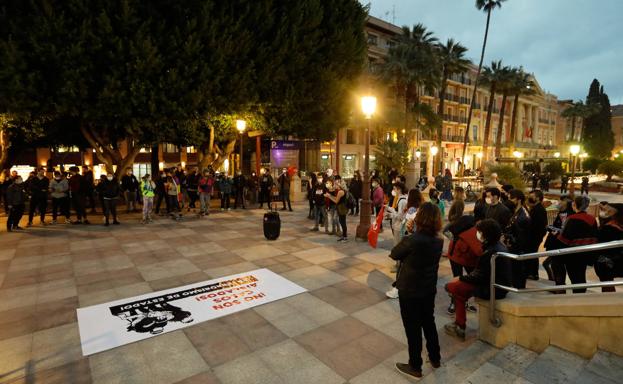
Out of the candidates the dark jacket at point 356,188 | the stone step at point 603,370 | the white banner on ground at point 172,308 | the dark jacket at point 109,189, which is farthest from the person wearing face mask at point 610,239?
the dark jacket at point 109,189

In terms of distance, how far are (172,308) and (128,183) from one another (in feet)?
34.6

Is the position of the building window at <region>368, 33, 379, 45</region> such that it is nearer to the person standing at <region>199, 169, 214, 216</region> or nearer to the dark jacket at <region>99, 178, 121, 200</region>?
the person standing at <region>199, 169, 214, 216</region>

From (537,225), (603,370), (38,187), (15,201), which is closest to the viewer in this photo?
(603,370)

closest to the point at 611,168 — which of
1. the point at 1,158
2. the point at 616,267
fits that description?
the point at 616,267

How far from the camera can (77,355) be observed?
4484mm

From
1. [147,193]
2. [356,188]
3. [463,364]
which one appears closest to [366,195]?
[356,188]

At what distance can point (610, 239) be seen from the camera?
509 cm

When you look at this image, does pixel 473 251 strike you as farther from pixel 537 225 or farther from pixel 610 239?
pixel 537 225

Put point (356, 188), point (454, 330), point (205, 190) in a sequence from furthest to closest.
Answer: point (205, 190), point (356, 188), point (454, 330)

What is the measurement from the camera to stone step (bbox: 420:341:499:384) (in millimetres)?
3906

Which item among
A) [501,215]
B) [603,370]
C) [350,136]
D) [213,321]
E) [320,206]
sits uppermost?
[350,136]

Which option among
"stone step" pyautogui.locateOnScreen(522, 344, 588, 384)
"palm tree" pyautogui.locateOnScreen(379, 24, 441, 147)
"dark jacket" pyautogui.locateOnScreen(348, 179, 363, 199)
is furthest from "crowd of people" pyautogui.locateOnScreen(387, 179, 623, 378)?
"palm tree" pyautogui.locateOnScreen(379, 24, 441, 147)

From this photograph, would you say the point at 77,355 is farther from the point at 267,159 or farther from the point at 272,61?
the point at 267,159

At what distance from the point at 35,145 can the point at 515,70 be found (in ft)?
167
